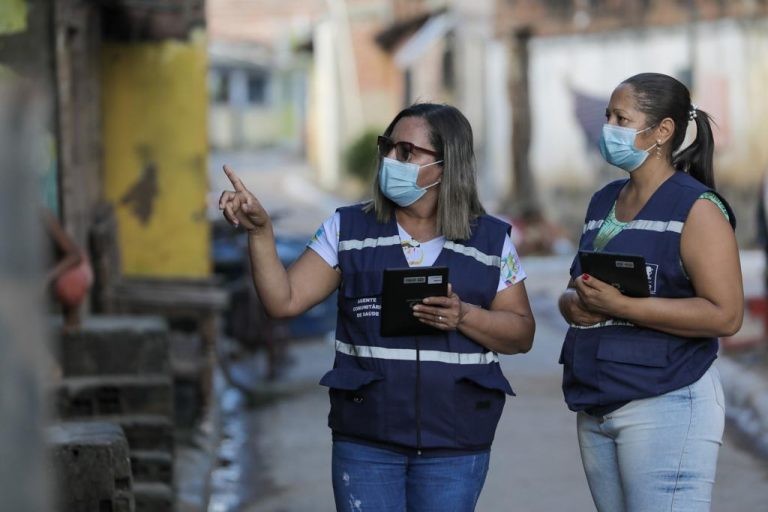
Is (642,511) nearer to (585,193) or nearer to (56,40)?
(56,40)

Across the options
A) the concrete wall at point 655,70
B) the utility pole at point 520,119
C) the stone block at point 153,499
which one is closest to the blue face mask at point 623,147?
the stone block at point 153,499

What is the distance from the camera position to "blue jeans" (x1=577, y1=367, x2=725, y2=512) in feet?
12.7

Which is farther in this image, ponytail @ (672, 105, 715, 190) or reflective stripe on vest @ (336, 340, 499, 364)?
ponytail @ (672, 105, 715, 190)

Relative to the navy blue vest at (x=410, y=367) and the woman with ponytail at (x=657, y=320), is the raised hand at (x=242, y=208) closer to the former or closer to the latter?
the navy blue vest at (x=410, y=367)

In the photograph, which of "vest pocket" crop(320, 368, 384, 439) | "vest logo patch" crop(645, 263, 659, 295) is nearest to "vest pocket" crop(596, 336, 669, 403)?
"vest logo patch" crop(645, 263, 659, 295)

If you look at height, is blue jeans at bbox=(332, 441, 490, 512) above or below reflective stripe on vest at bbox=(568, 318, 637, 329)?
below

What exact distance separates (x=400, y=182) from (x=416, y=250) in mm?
214

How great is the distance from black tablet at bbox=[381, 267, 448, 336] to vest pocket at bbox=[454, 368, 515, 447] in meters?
0.21

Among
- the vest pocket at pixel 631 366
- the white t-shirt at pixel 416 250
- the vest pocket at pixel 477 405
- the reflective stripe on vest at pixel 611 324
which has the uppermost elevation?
the white t-shirt at pixel 416 250

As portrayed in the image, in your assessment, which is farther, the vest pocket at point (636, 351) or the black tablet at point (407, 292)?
the vest pocket at point (636, 351)

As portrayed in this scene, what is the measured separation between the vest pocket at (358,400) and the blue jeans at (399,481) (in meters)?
0.06

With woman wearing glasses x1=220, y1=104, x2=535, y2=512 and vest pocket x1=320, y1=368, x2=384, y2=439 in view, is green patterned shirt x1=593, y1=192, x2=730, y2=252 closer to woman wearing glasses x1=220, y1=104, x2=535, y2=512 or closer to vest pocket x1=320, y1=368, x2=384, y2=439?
woman wearing glasses x1=220, y1=104, x2=535, y2=512

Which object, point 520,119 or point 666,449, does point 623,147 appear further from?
point 520,119

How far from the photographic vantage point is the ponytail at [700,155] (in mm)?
4133
